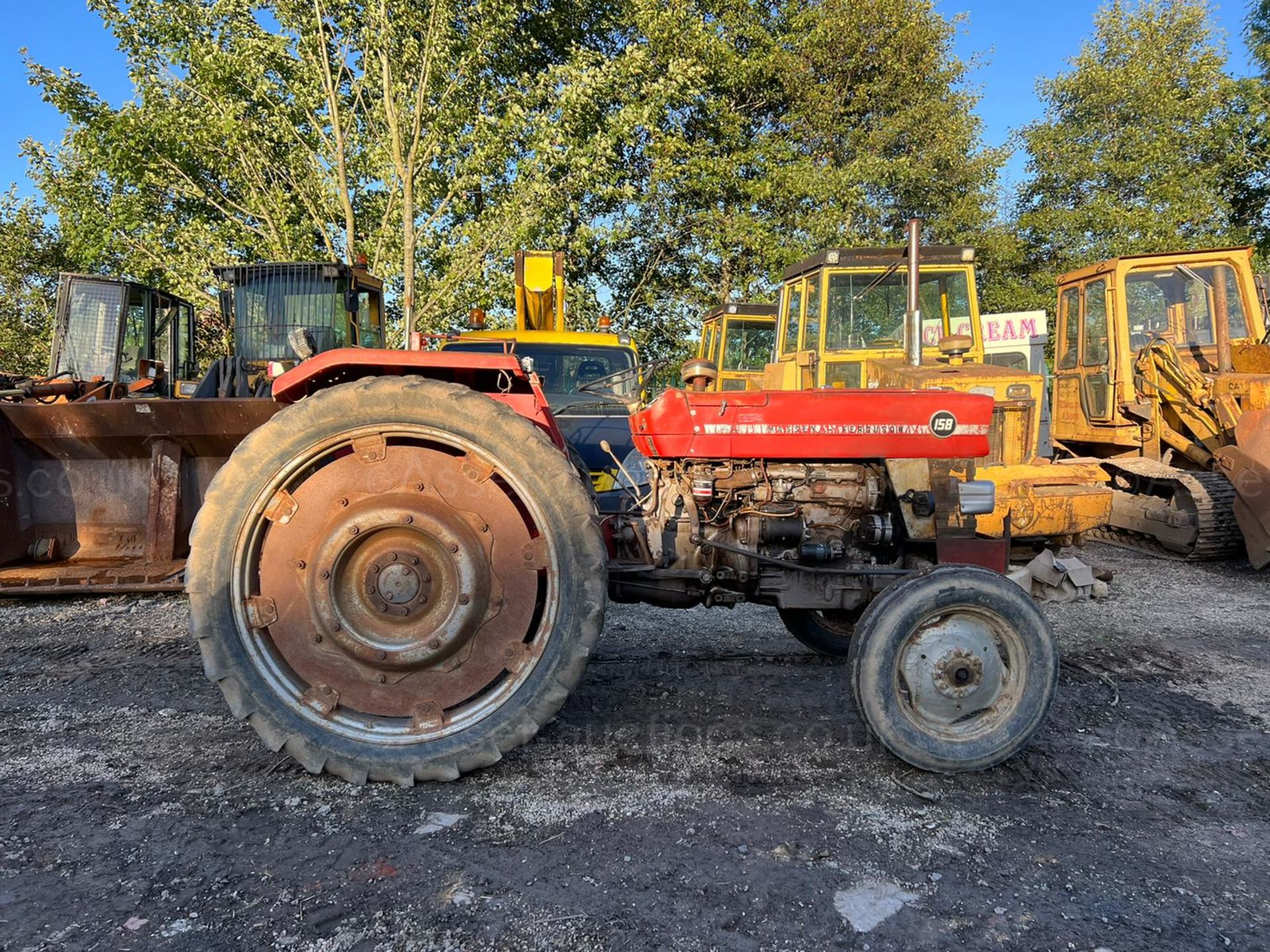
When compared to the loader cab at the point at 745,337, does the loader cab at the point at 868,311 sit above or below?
below

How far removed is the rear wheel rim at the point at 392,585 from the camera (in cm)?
258

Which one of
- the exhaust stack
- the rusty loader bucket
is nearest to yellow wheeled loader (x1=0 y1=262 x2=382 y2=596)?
the rusty loader bucket

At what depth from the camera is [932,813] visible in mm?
2443

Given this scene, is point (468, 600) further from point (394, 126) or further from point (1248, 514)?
point (394, 126)

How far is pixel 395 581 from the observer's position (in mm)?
2625

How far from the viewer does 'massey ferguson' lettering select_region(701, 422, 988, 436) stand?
2955 mm

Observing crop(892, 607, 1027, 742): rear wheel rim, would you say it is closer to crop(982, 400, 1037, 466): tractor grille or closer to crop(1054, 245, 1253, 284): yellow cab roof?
crop(982, 400, 1037, 466): tractor grille

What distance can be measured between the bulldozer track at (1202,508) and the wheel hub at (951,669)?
17.0ft

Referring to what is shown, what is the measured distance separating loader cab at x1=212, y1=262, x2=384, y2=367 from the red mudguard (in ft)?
15.1

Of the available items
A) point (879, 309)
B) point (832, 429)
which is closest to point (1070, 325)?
point (879, 309)

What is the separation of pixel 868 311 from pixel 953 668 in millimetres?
4663

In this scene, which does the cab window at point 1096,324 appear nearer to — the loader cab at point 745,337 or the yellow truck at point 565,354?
the loader cab at point 745,337

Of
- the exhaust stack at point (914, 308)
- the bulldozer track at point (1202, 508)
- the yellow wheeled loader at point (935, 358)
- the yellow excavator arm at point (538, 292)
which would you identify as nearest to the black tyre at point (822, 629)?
the exhaust stack at point (914, 308)

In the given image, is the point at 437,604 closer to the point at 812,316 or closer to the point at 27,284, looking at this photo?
the point at 812,316
